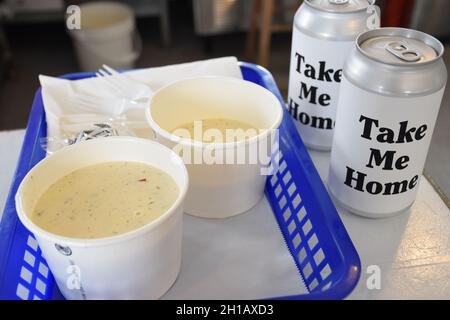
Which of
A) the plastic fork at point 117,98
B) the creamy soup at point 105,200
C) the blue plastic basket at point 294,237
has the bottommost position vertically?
the blue plastic basket at point 294,237

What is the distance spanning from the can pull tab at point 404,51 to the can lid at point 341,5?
0.37ft

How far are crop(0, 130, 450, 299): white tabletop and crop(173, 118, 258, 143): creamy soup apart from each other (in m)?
0.15

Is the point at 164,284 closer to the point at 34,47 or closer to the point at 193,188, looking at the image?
the point at 193,188

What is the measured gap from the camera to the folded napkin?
2.81 feet

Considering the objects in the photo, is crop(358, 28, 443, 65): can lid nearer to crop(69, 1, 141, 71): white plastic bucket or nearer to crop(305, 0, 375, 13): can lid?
crop(305, 0, 375, 13): can lid

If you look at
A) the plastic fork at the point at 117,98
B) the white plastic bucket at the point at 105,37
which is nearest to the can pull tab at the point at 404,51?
the plastic fork at the point at 117,98

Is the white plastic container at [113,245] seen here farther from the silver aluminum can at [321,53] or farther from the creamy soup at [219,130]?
the silver aluminum can at [321,53]

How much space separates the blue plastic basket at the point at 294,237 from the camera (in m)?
0.59

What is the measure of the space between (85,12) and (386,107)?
175 centimetres

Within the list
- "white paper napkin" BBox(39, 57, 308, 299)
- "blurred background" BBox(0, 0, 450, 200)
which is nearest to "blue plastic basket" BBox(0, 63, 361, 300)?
"white paper napkin" BBox(39, 57, 308, 299)

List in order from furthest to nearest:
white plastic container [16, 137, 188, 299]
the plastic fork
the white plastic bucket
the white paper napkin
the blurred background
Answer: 1. the blurred background
2. the white plastic bucket
3. the plastic fork
4. the white paper napkin
5. white plastic container [16, 137, 188, 299]

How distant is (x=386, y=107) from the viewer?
60 cm

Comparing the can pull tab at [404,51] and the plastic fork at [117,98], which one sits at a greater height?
the can pull tab at [404,51]

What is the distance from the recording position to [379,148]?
640 mm
